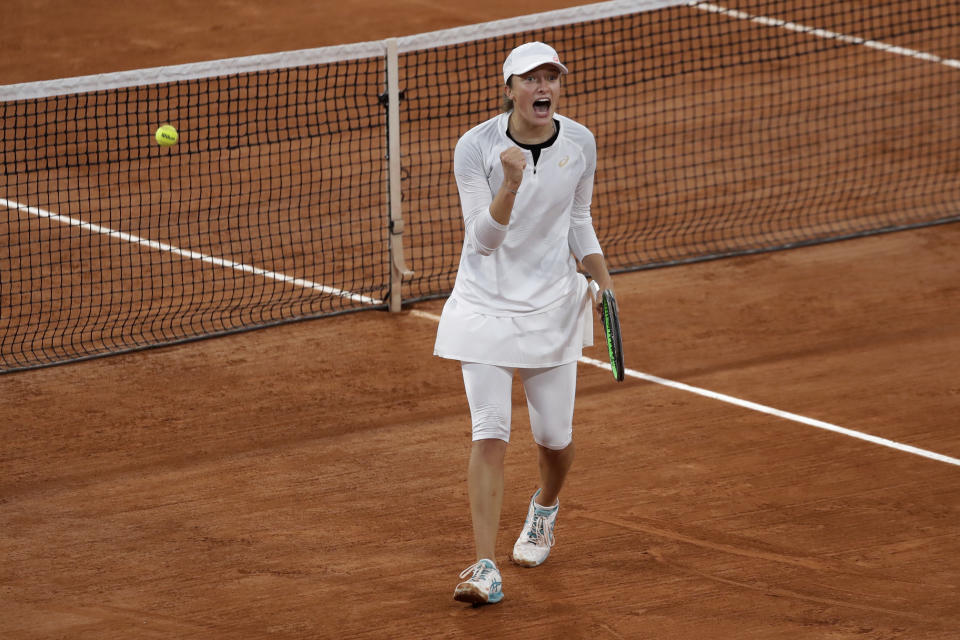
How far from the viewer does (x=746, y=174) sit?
13.2 metres

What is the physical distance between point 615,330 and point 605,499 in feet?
5.71

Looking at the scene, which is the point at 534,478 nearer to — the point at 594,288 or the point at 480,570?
the point at 480,570

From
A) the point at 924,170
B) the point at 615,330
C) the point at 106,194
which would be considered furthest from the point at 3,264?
the point at 924,170

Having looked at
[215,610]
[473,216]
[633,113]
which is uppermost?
[473,216]

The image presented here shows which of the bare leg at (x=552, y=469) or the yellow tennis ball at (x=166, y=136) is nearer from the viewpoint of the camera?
the bare leg at (x=552, y=469)

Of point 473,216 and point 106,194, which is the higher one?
point 473,216

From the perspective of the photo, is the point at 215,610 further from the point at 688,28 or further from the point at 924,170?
the point at 688,28

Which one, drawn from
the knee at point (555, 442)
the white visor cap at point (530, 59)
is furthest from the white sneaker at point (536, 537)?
the white visor cap at point (530, 59)

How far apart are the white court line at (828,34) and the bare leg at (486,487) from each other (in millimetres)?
10492

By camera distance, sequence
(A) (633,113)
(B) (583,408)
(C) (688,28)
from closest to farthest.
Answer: (B) (583,408)
(A) (633,113)
(C) (688,28)

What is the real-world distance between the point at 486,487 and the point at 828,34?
1209 centimetres

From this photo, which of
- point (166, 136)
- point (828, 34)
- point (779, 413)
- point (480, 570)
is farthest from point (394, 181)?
point (828, 34)

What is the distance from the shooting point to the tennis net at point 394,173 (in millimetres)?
10422

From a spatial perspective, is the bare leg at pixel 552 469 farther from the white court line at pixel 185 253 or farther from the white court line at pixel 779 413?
the white court line at pixel 185 253
